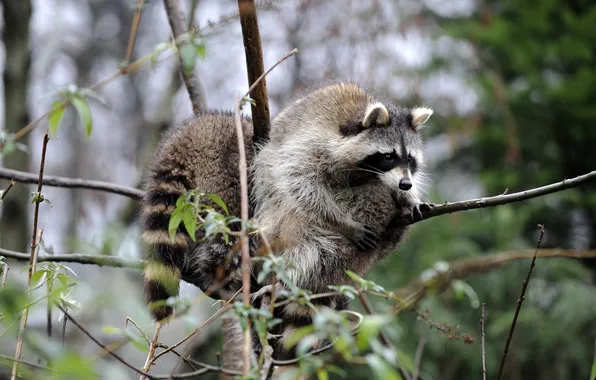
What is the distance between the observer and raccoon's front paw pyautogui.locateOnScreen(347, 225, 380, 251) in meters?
3.42

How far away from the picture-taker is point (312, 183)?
3.55 m

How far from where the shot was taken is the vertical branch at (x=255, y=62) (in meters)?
3.09

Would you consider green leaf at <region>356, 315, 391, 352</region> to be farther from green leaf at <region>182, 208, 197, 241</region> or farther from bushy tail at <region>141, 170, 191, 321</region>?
bushy tail at <region>141, 170, 191, 321</region>

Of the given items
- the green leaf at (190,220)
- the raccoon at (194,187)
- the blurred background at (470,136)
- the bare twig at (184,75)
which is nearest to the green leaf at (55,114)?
the green leaf at (190,220)

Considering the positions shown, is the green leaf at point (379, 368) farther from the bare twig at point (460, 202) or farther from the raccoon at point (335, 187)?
the raccoon at point (335, 187)

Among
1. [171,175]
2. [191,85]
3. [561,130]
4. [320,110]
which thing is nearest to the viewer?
[171,175]

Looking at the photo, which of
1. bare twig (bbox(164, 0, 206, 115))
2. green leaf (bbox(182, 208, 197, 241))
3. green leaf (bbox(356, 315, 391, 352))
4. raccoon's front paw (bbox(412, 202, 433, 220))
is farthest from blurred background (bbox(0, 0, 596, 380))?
green leaf (bbox(356, 315, 391, 352))

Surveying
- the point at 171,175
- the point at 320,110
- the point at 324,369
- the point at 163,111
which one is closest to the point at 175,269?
the point at 171,175

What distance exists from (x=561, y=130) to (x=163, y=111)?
477 centimetres

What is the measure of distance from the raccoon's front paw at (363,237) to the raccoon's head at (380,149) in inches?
10.1

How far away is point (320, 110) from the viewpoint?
373 centimetres

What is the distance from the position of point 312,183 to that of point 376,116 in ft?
1.61

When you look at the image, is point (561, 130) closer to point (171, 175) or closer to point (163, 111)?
point (163, 111)

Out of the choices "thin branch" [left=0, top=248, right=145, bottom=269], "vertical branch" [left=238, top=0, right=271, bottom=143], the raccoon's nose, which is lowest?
"thin branch" [left=0, top=248, right=145, bottom=269]
